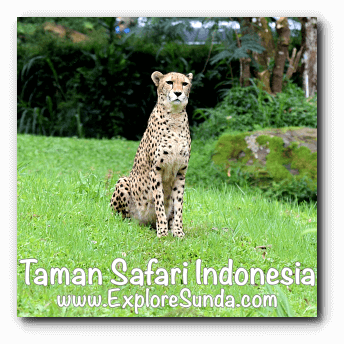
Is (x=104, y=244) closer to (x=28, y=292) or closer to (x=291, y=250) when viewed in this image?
(x=28, y=292)

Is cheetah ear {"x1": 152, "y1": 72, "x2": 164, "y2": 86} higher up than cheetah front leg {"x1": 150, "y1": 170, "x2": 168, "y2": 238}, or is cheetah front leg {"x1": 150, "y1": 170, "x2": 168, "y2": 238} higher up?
cheetah ear {"x1": 152, "y1": 72, "x2": 164, "y2": 86}

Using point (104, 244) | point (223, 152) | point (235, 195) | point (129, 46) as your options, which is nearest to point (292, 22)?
point (129, 46)

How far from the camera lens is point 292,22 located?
446 inches

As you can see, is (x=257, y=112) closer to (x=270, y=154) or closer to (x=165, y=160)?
(x=270, y=154)

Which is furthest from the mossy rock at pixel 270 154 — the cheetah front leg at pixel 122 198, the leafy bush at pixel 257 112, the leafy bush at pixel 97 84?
the leafy bush at pixel 97 84

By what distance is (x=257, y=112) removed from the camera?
9.23 meters

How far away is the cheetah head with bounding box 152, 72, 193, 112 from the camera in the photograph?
3.87 meters

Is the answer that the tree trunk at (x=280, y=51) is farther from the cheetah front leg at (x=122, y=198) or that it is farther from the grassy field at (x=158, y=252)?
Result: the cheetah front leg at (x=122, y=198)

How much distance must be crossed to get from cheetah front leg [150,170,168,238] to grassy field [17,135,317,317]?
117 millimetres

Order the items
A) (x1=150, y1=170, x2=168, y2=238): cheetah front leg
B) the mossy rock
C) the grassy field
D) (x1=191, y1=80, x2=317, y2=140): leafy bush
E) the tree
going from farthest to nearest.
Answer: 1. the tree
2. (x1=191, y1=80, x2=317, y2=140): leafy bush
3. the mossy rock
4. (x1=150, y1=170, x2=168, y2=238): cheetah front leg
5. the grassy field

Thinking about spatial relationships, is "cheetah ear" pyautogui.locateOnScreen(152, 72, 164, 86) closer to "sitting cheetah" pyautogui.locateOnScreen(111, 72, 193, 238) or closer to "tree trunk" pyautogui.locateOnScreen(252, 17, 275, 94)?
"sitting cheetah" pyautogui.locateOnScreen(111, 72, 193, 238)

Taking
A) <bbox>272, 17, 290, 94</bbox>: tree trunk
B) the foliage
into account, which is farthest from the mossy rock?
<bbox>272, 17, 290, 94</bbox>: tree trunk

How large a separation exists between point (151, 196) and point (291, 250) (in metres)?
1.53

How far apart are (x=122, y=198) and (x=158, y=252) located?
925 mm
